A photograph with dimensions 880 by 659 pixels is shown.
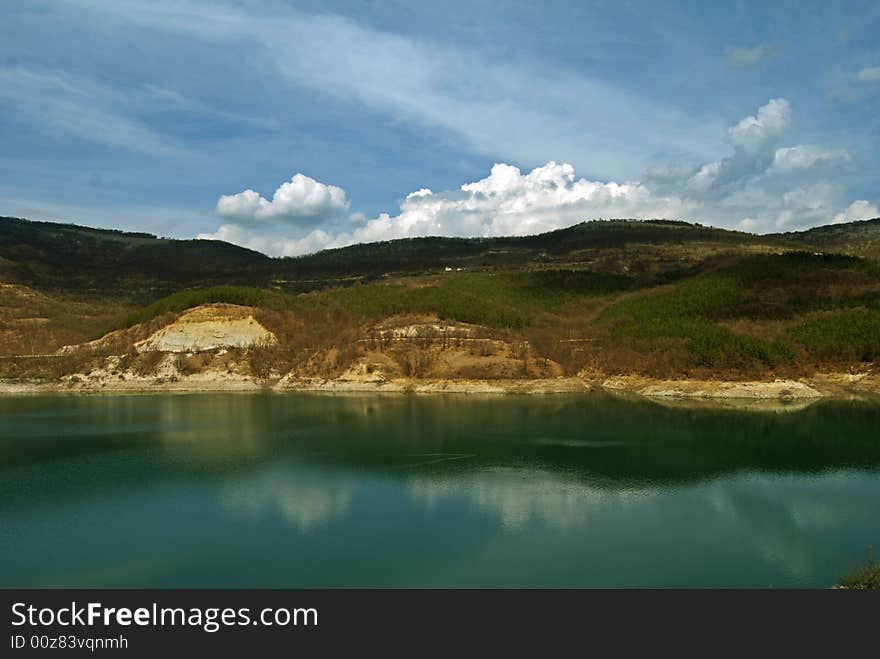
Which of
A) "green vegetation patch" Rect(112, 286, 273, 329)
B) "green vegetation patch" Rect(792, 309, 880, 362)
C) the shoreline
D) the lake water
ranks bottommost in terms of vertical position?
the lake water

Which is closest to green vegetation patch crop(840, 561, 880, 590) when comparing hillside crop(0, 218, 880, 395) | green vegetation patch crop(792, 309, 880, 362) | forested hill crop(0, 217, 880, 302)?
hillside crop(0, 218, 880, 395)

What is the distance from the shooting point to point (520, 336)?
6494 centimetres

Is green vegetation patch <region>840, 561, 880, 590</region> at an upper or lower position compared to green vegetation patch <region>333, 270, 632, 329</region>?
lower

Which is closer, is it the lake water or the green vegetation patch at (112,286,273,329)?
the lake water

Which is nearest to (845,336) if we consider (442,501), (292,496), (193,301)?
(442,501)

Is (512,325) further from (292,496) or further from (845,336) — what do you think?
(292,496)

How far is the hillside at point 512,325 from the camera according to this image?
57.5 meters

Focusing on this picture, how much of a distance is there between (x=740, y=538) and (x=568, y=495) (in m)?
6.06

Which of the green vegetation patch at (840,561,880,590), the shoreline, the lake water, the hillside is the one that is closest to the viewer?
the green vegetation patch at (840,561,880,590)

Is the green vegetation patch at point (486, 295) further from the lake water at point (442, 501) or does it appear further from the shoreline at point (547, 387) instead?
the lake water at point (442, 501)

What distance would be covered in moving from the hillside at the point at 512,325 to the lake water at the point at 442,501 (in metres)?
15.0

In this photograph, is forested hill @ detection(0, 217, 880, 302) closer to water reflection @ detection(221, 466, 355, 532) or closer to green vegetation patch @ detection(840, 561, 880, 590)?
water reflection @ detection(221, 466, 355, 532)

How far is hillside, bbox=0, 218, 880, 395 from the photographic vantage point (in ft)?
189

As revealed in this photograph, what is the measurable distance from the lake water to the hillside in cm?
1499
